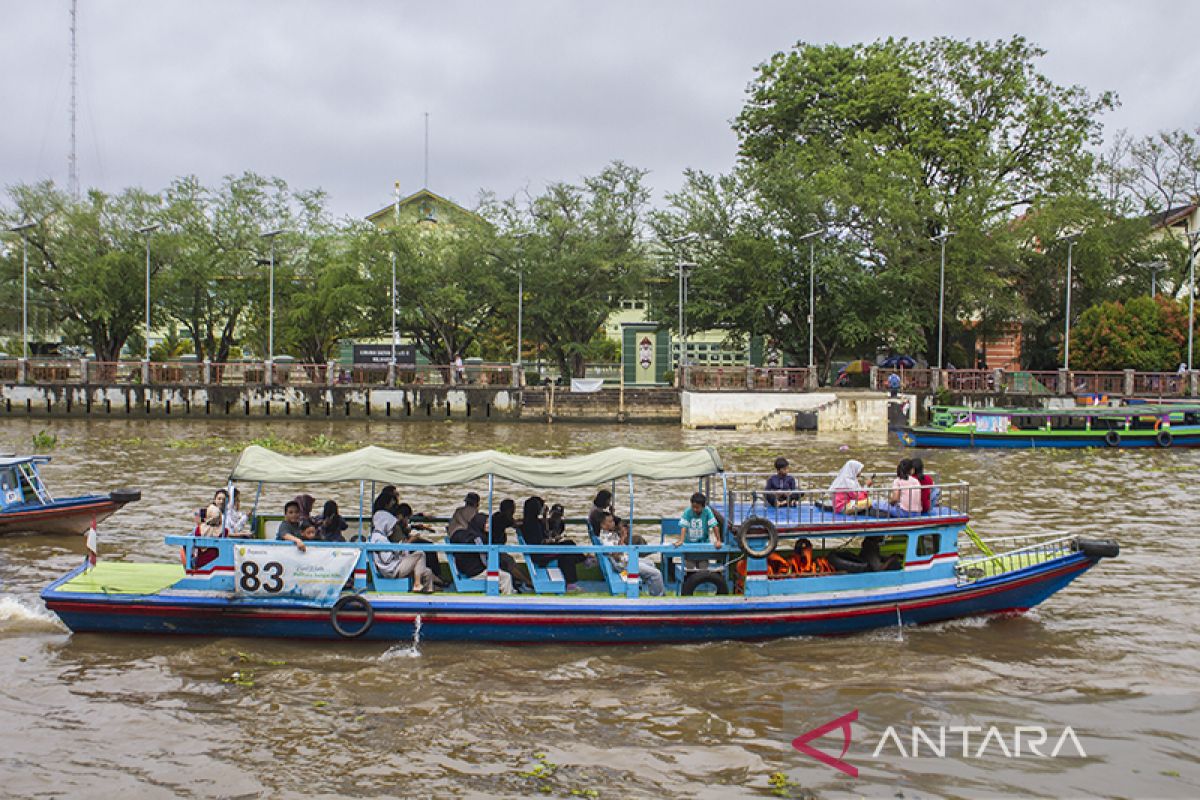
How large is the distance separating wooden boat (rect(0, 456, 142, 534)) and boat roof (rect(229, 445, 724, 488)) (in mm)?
6804

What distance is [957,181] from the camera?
5003cm

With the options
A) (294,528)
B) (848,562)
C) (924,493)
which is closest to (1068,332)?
(924,493)

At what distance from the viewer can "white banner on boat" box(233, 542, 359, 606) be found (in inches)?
470

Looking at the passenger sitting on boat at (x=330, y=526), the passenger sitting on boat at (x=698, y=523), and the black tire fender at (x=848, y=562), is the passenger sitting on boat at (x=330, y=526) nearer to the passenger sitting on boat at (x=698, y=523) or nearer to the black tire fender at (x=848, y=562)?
the passenger sitting on boat at (x=698, y=523)

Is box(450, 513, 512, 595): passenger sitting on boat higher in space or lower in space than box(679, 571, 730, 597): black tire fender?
higher

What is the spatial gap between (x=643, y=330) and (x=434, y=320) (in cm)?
1066

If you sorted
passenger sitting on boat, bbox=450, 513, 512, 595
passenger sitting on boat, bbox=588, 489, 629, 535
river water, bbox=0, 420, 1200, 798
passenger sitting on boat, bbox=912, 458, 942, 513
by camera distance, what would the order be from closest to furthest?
river water, bbox=0, 420, 1200, 798 → passenger sitting on boat, bbox=450, 513, 512, 595 → passenger sitting on boat, bbox=588, 489, 629, 535 → passenger sitting on boat, bbox=912, 458, 942, 513

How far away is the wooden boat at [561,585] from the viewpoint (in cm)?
1196

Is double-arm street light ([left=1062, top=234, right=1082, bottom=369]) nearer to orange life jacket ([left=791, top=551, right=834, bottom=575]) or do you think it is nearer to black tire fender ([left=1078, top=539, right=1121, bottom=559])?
black tire fender ([left=1078, top=539, right=1121, bottom=559])

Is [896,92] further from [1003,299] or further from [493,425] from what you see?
[493,425]

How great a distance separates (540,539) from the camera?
12.7m

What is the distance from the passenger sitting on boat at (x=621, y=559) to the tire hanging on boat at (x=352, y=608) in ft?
9.86

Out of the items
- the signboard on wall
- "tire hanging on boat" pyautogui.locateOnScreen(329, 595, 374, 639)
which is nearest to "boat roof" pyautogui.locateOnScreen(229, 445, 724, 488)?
"tire hanging on boat" pyautogui.locateOnScreen(329, 595, 374, 639)

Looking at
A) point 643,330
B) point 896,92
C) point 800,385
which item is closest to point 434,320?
point 643,330
